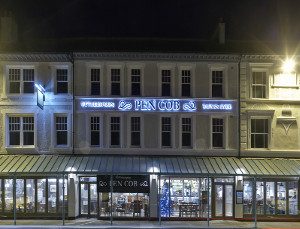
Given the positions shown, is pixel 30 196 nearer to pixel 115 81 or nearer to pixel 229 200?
pixel 115 81

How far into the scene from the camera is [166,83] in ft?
106

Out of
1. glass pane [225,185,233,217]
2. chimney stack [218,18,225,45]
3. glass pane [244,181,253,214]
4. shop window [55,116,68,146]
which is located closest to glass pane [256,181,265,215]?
glass pane [244,181,253,214]

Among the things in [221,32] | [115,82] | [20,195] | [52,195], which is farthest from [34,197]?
[221,32]

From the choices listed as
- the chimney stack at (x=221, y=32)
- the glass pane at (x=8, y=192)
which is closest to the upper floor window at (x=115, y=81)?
the chimney stack at (x=221, y=32)

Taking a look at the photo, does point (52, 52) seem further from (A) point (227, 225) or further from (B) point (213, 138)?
(A) point (227, 225)

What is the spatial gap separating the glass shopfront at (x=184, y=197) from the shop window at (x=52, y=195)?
21.2ft

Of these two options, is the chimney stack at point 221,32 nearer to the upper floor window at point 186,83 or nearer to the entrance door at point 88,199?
the upper floor window at point 186,83

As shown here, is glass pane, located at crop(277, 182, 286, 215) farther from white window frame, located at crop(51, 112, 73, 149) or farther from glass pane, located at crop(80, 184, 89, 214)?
white window frame, located at crop(51, 112, 73, 149)

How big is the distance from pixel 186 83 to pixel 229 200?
304 inches

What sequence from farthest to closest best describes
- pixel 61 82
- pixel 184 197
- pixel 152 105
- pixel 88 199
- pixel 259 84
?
pixel 259 84 → pixel 61 82 → pixel 152 105 → pixel 184 197 → pixel 88 199

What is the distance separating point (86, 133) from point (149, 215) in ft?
20.9

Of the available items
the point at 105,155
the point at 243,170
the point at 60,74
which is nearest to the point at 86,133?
the point at 105,155

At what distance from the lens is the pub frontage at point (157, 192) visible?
30.5 meters

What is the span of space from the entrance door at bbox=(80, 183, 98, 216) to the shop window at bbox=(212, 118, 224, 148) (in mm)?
7978
